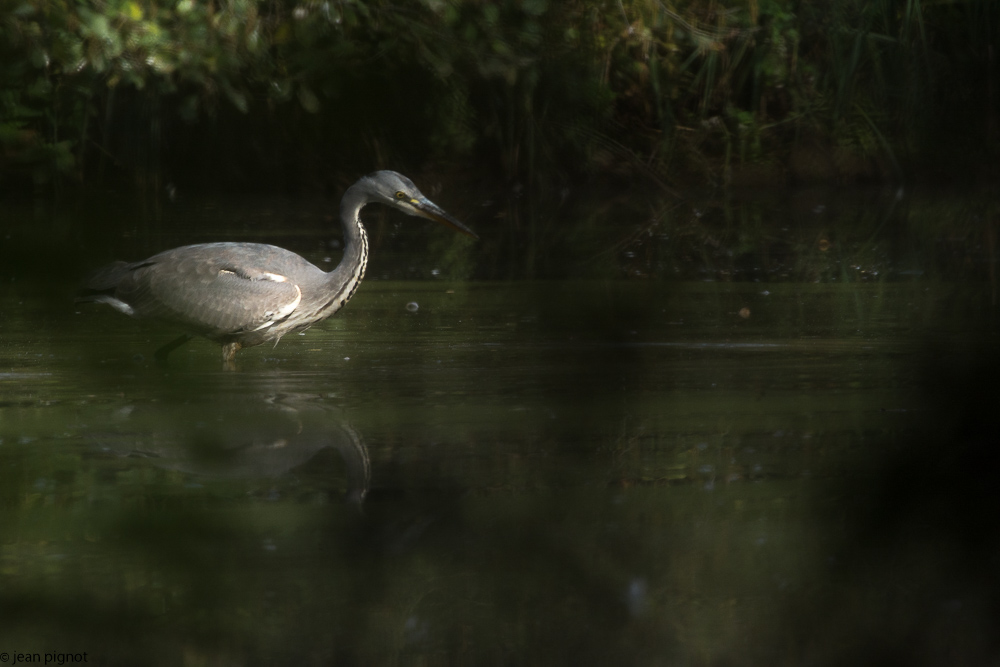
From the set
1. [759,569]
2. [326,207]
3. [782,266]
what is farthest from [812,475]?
[326,207]

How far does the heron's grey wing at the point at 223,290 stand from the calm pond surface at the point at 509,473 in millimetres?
244

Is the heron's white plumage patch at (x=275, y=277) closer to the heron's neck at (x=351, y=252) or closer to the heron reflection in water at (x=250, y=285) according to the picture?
the heron reflection in water at (x=250, y=285)

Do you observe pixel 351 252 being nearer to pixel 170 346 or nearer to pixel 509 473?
pixel 509 473

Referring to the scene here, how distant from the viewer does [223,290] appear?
19.3 ft

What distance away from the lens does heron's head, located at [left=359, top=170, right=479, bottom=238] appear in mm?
6137

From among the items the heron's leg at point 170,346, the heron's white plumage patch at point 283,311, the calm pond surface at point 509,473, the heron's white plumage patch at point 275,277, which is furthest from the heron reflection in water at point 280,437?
the heron's leg at point 170,346

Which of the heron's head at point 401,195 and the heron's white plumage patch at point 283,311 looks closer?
the heron's white plumage patch at point 283,311

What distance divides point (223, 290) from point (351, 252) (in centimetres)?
55

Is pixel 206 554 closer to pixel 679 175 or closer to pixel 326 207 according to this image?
pixel 326 207

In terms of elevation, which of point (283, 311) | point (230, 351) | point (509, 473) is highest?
point (509, 473)

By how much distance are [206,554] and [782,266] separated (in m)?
8.58

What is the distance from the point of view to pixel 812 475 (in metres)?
3.80

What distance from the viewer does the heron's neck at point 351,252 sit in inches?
235

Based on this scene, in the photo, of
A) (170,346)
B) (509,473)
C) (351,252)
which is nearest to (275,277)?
(351,252)
